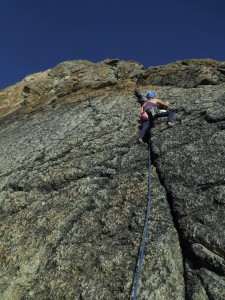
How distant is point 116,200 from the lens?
8.02 meters

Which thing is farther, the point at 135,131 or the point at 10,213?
the point at 135,131

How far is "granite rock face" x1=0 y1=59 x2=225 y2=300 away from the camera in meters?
6.32

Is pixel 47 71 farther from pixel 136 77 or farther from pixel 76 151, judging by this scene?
pixel 76 151

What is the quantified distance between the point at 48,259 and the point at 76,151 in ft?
12.2

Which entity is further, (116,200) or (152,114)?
(152,114)

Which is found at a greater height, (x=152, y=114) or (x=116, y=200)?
(x=152, y=114)

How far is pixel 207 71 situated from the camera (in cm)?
1263

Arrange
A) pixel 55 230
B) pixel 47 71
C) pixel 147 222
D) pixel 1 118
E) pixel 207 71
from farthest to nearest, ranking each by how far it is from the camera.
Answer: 1. pixel 47 71
2. pixel 1 118
3. pixel 207 71
4. pixel 55 230
5. pixel 147 222

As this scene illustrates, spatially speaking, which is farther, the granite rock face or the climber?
the climber

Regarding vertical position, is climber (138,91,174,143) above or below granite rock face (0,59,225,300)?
above

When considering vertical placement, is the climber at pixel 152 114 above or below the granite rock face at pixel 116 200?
above

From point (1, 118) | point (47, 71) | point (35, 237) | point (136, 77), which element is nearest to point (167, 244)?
point (35, 237)

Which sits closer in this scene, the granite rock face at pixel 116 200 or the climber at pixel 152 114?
the granite rock face at pixel 116 200

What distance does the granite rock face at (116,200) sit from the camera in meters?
6.32
